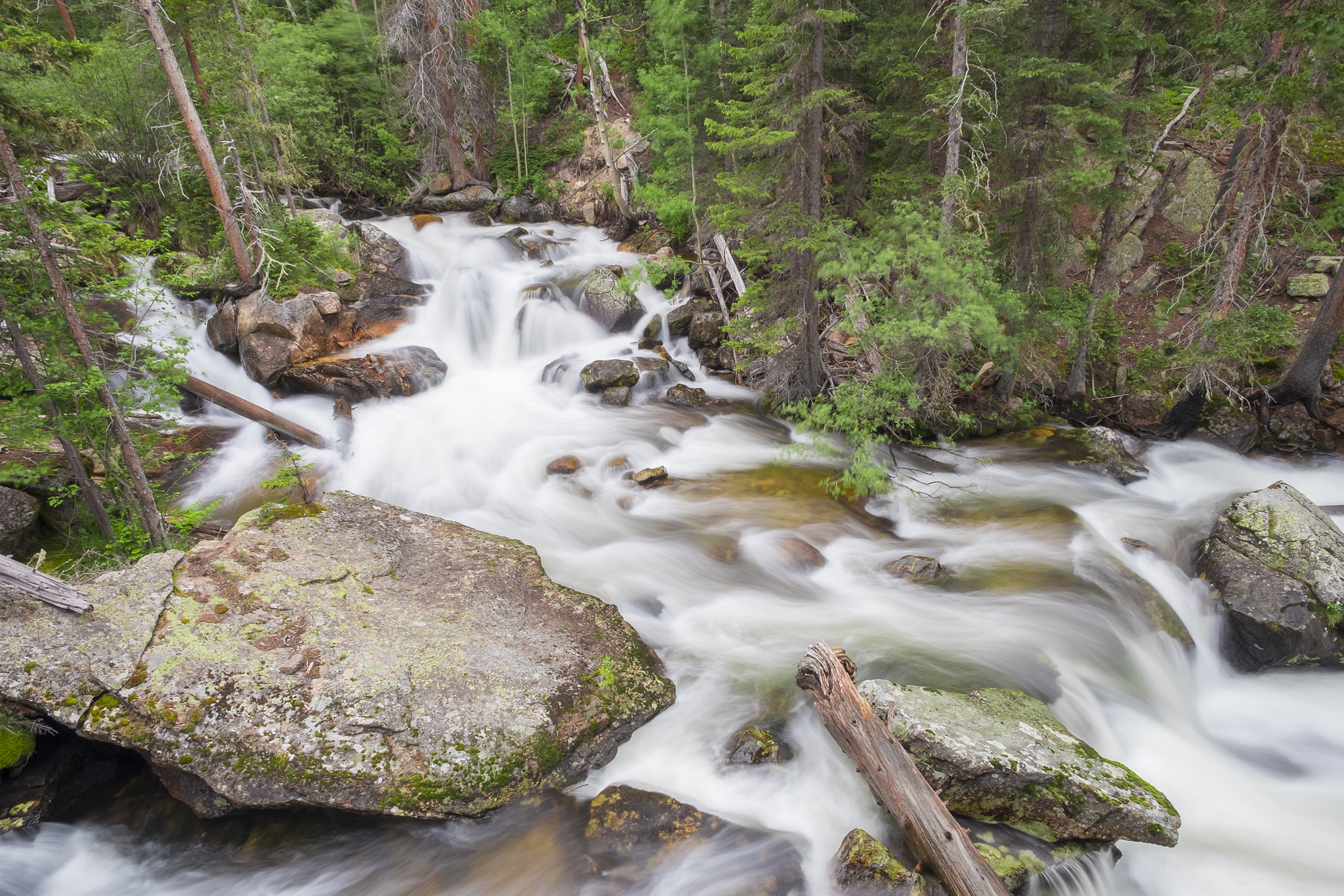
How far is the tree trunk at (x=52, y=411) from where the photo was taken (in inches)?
215

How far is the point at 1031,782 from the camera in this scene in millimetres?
4555

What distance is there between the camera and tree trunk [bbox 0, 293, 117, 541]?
5.46 m

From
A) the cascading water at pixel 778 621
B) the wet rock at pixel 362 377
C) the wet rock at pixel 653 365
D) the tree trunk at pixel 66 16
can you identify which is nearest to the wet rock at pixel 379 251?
the cascading water at pixel 778 621

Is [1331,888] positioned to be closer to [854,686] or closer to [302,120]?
[854,686]

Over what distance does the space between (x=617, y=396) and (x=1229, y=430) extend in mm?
11029

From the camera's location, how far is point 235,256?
12.3 meters

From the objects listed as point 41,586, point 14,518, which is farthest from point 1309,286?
point 14,518

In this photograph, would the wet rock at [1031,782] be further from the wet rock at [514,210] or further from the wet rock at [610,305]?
the wet rock at [514,210]

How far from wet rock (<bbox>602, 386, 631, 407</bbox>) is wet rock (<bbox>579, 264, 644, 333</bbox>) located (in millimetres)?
2611

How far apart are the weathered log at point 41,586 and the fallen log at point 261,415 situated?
6.06 meters

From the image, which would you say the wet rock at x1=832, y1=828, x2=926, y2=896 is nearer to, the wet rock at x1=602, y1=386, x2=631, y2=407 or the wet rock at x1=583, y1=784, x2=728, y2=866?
the wet rock at x1=583, y1=784, x2=728, y2=866

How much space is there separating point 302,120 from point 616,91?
10.8 metres

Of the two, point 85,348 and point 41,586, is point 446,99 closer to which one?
Answer: point 85,348

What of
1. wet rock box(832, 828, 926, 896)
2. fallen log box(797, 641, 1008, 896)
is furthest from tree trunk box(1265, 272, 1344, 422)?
wet rock box(832, 828, 926, 896)
